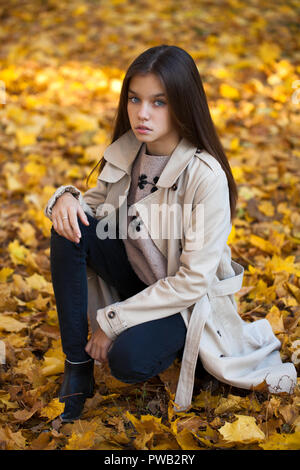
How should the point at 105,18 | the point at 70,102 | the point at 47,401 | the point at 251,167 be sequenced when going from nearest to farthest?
1. the point at 47,401
2. the point at 251,167
3. the point at 70,102
4. the point at 105,18

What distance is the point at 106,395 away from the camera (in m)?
1.92

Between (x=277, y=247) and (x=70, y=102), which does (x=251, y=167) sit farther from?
(x=70, y=102)

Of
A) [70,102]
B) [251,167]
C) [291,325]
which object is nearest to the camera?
[291,325]

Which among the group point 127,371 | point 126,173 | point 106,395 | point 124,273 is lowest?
point 106,395

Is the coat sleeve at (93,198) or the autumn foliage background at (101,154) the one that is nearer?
the autumn foliage background at (101,154)

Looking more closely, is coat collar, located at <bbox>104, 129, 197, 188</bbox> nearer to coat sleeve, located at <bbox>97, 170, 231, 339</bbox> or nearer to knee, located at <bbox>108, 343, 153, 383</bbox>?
coat sleeve, located at <bbox>97, 170, 231, 339</bbox>

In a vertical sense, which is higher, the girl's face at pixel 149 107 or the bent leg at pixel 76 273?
the girl's face at pixel 149 107

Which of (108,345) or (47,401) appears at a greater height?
(108,345)

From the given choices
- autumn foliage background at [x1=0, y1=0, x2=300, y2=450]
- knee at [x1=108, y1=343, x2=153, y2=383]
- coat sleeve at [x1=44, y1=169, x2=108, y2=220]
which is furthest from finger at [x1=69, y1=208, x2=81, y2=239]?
autumn foliage background at [x1=0, y1=0, x2=300, y2=450]

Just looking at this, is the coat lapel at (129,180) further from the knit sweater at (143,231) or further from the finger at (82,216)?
the finger at (82,216)

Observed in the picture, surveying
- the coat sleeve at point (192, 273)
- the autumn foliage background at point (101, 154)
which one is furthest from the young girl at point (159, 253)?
the autumn foliage background at point (101, 154)

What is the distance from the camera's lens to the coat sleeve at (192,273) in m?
1.65
